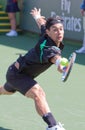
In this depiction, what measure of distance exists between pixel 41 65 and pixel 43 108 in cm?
50

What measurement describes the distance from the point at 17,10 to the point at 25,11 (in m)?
0.43

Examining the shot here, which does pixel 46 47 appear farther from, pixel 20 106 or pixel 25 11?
pixel 25 11

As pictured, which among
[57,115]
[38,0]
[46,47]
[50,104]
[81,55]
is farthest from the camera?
[38,0]

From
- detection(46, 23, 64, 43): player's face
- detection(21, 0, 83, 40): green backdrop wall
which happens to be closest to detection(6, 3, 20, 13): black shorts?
detection(21, 0, 83, 40): green backdrop wall

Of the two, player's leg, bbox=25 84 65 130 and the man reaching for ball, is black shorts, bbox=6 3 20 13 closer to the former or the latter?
the man reaching for ball

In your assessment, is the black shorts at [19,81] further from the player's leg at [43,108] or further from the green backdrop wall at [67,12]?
the green backdrop wall at [67,12]

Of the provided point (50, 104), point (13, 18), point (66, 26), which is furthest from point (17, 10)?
point (50, 104)

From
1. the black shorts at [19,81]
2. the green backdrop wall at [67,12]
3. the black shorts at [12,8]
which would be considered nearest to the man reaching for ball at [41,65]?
the black shorts at [19,81]

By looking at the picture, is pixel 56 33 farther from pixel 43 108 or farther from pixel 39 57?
pixel 43 108

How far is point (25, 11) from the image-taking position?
14391mm

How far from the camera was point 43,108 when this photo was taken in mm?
4652

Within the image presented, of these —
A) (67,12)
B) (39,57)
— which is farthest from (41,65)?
(67,12)

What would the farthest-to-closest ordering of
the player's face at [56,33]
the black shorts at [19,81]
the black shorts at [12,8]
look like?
the black shorts at [12,8], the black shorts at [19,81], the player's face at [56,33]

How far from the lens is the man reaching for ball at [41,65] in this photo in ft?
14.9
